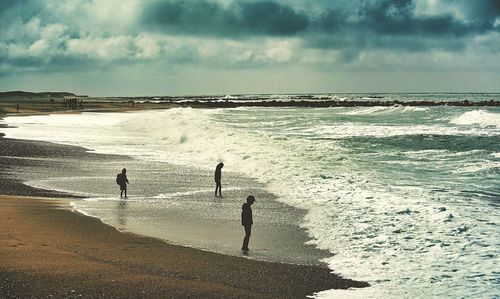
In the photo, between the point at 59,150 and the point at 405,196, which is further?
the point at 59,150

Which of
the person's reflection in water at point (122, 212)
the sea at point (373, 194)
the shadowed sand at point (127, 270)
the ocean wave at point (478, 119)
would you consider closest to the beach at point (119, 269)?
the shadowed sand at point (127, 270)

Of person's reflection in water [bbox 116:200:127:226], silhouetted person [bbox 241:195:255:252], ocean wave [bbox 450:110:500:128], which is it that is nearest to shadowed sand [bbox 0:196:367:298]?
silhouetted person [bbox 241:195:255:252]

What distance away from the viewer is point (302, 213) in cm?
1554

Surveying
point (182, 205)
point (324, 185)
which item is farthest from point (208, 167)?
point (182, 205)

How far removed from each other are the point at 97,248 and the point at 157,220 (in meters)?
3.17

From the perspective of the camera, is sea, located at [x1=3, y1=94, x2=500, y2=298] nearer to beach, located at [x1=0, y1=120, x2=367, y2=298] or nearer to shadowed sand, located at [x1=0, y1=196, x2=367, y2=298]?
beach, located at [x1=0, y1=120, x2=367, y2=298]

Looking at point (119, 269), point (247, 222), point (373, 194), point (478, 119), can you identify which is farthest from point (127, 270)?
point (478, 119)

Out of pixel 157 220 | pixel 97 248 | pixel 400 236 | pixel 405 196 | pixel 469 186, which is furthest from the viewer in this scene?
pixel 469 186

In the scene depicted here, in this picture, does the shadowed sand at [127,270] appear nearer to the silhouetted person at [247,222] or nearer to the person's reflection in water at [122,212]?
the silhouetted person at [247,222]

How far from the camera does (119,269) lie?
9766mm

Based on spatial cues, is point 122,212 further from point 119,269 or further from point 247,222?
point 119,269

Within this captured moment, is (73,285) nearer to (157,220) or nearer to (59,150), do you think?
(157,220)

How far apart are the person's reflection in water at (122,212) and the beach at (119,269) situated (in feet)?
1.76

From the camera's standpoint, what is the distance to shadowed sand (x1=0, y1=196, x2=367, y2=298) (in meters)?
8.73
